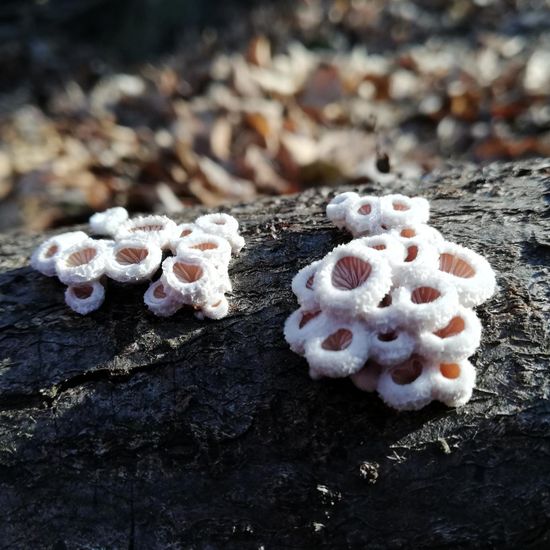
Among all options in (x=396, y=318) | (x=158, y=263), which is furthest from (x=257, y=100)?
(x=396, y=318)

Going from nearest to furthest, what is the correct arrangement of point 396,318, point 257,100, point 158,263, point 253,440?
point 396,318, point 253,440, point 158,263, point 257,100

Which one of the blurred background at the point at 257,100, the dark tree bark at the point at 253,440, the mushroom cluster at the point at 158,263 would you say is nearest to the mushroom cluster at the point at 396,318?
the dark tree bark at the point at 253,440

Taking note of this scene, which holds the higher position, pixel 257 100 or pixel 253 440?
pixel 253 440

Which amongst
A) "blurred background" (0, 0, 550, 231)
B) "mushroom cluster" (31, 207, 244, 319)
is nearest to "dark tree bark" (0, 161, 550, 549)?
"mushroom cluster" (31, 207, 244, 319)

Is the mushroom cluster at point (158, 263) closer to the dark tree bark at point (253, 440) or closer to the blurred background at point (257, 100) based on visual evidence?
the dark tree bark at point (253, 440)

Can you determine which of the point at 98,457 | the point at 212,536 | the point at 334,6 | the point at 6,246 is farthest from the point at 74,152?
the point at 334,6

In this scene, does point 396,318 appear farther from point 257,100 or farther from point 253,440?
point 257,100

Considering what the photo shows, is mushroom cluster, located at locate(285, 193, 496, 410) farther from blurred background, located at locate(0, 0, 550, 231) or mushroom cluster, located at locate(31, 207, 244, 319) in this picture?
blurred background, located at locate(0, 0, 550, 231)
